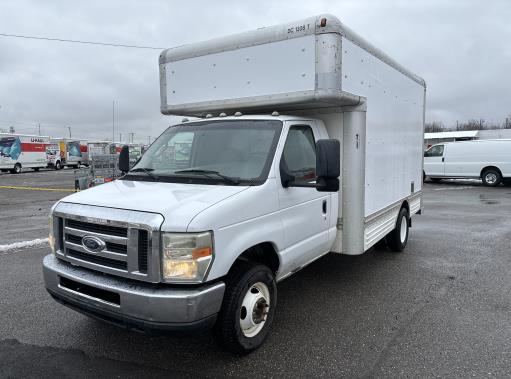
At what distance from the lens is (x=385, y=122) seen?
5.61 meters

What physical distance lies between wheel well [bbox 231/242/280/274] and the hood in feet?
2.03

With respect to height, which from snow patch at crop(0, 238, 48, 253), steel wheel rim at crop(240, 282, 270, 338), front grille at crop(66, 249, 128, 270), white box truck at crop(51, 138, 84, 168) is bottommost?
snow patch at crop(0, 238, 48, 253)

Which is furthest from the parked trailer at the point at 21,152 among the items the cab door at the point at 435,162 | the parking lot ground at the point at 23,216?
the cab door at the point at 435,162

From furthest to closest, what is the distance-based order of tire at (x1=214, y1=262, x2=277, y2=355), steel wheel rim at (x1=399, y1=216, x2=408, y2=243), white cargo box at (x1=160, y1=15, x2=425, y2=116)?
steel wheel rim at (x1=399, y1=216, x2=408, y2=243) < white cargo box at (x1=160, y1=15, x2=425, y2=116) < tire at (x1=214, y1=262, x2=277, y2=355)

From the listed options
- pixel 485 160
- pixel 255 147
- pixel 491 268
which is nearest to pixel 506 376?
pixel 255 147

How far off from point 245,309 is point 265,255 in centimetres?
59

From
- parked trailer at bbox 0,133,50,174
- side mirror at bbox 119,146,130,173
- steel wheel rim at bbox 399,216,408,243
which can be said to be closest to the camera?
side mirror at bbox 119,146,130,173

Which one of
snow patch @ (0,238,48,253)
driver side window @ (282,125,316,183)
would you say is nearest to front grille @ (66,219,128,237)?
driver side window @ (282,125,316,183)

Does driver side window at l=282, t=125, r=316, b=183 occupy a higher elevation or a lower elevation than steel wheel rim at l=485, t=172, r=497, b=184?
higher

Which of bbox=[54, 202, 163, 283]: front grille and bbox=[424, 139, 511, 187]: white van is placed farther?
bbox=[424, 139, 511, 187]: white van

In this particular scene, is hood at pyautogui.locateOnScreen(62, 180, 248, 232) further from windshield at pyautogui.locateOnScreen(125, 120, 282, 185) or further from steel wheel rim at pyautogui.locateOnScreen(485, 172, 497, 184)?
steel wheel rim at pyautogui.locateOnScreen(485, 172, 497, 184)

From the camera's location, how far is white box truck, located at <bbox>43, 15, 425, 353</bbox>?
3.01 meters

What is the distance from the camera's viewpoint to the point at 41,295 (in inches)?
195

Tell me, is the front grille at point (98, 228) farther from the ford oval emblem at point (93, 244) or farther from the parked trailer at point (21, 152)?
the parked trailer at point (21, 152)
